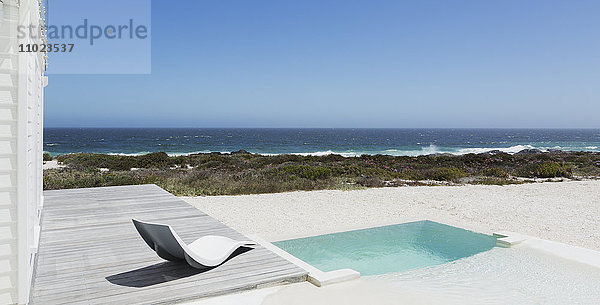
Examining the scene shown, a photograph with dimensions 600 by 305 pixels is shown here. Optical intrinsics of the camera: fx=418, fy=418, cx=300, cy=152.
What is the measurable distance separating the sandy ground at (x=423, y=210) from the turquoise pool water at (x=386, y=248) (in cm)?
23

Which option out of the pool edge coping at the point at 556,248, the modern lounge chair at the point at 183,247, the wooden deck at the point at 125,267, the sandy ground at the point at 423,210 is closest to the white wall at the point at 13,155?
the wooden deck at the point at 125,267

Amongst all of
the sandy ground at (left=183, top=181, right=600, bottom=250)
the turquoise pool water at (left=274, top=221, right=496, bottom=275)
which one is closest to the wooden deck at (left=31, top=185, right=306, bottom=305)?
the turquoise pool water at (left=274, top=221, right=496, bottom=275)

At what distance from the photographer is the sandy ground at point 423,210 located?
260 inches

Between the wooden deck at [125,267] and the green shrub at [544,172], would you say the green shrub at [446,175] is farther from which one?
the wooden deck at [125,267]

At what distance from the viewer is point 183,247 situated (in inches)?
126

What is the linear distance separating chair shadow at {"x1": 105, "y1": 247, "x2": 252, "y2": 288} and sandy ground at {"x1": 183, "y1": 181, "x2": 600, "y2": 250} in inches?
81.8

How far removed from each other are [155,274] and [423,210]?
19.9 feet

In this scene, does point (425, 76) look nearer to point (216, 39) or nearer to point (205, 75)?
point (216, 39)

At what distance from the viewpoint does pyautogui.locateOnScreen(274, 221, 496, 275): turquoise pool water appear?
16.7ft

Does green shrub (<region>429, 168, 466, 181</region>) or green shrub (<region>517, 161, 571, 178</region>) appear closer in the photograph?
green shrub (<region>429, 168, 466, 181</region>)

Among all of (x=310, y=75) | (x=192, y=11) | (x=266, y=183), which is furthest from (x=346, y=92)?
(x=266, y=183)

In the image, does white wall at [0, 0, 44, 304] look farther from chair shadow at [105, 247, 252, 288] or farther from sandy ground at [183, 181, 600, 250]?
sandy ground at [183, 181, 600, 250]

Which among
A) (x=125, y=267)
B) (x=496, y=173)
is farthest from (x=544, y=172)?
(x=125, y=267)

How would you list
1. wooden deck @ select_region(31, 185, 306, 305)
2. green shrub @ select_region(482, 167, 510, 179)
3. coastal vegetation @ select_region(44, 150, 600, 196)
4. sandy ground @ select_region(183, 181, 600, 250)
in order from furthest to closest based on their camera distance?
green shrub @ select_region(482, 167, 510, 179), coastal vegetation @ select_region(44, 150, 600, 196), sandy ground @ select_region(183, 181, 600, 250), wooden deck @ select_region(31, 185, 306, 305)
